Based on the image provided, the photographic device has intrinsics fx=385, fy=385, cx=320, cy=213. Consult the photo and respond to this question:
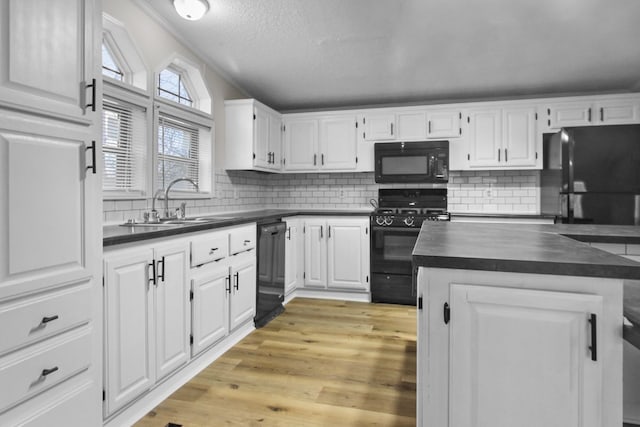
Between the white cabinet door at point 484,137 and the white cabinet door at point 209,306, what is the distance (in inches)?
117

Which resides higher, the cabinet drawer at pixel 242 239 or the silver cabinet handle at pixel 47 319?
the cabinet drawer at pixel 242 239

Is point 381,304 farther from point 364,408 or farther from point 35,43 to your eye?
point 35,43

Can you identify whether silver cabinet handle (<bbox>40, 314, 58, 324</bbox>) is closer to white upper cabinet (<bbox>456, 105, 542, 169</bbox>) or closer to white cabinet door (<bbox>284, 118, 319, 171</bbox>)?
white cabinet door (<bbox>284, 118, 319, 171</bbox>)

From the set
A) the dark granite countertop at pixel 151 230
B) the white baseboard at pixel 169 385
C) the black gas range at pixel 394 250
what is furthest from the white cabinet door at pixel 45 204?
the black gas range at pixel 394 250

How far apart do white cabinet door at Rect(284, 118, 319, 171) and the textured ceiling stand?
36 centimetres

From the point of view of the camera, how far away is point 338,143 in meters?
4.54

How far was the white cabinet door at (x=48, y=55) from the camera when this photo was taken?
1.15 m

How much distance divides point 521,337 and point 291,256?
3055 millimetres

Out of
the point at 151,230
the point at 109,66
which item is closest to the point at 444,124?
the point at 109,66

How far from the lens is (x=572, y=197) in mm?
3451

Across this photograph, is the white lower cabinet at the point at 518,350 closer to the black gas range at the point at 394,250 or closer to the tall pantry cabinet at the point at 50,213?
the tall pantry cabinet at the point at 50,213

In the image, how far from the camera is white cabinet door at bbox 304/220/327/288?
13.8 ft

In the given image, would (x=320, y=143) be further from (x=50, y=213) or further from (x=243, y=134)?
(x=50, y=213)


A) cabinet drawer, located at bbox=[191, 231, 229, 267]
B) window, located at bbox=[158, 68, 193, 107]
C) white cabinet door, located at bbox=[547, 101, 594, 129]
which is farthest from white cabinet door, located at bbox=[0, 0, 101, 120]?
white cabinet door, located at bbox=[547, 101, 594, 129]
